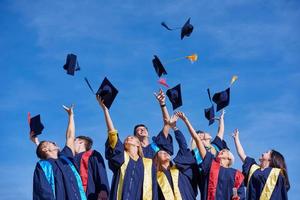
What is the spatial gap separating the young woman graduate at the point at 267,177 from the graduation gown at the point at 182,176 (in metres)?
0.92

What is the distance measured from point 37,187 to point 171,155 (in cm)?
241

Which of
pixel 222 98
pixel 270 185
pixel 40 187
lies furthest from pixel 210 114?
pixel 40 187

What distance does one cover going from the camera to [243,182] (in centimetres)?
1081

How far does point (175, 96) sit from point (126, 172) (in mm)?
2493

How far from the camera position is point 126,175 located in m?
9.81

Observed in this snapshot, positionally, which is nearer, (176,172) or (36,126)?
(176,172)

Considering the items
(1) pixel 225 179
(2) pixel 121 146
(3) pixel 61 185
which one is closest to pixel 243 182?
(1) pixel 225 179

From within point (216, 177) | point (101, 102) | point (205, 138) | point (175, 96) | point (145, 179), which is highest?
Result: point (175, 96)

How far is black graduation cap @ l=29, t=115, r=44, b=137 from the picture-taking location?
11109 millimetres

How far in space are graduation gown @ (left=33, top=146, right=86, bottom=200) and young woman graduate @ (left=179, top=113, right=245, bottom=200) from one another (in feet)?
6.58

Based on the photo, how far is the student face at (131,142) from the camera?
1015 cm

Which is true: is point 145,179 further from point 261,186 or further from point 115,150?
point 261,186

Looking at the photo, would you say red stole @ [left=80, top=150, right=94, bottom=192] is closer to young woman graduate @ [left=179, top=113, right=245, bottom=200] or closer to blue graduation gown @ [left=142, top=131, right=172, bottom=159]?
blue graduation gown @ [left=142, top=131, right=172, bottom=159]

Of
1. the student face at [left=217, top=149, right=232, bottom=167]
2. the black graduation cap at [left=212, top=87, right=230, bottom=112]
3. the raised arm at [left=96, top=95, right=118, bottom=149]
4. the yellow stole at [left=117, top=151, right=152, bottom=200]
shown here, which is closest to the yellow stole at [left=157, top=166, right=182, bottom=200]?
the yellow stole at [left=117, top=151, right=152, bottom=200]
